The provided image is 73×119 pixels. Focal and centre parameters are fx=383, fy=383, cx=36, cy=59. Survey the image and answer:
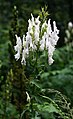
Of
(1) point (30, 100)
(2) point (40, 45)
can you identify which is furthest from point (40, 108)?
(2) point (40, 45)

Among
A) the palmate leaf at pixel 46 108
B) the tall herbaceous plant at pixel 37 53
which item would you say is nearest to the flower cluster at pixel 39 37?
the tall herbaceous plant at pixel 37 53

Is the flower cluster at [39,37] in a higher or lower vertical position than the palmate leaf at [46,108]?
higher

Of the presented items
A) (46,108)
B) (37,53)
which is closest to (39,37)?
(37,53)

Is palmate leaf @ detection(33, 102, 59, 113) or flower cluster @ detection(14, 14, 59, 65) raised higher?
flower cluster @ detection(14, 14, 59, 65)

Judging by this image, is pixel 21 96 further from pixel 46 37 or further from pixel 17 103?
pixel 46 37

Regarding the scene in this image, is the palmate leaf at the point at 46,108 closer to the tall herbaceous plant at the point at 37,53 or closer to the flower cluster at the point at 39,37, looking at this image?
the tall herbaceous plant at the point at 37,53

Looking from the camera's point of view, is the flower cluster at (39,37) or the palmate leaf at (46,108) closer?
the palmate leaf at (46,108)

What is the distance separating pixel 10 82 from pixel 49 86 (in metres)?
0.84

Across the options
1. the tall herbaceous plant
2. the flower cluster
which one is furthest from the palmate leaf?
the flower cluster

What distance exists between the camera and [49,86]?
5527mm

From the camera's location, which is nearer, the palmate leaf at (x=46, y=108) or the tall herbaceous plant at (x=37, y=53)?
the palmate leaf at (x=46, y=108)

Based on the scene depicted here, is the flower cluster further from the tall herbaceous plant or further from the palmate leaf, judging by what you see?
the palmate leaf

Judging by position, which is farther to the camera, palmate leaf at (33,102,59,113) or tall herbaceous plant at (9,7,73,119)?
tall herbaceous plant at (9,7,73,119)

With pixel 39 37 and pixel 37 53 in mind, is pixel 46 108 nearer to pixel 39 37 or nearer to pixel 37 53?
pixel 37 53
